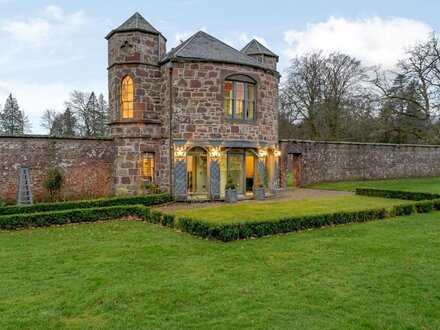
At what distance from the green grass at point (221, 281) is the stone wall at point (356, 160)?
14815 mm

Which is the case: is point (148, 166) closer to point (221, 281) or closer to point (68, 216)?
point (68, 216)

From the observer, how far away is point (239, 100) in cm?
1764

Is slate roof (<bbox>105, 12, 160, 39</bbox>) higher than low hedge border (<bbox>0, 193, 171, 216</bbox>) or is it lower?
higher

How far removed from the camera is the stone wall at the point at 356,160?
81.3ft

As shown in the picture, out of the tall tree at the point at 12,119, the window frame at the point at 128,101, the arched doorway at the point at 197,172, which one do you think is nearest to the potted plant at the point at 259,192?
the arched doorway at the point at 197,172

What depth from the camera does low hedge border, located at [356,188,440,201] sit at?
16.0m

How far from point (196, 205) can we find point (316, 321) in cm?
1105

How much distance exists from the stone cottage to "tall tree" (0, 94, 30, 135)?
32656 mm

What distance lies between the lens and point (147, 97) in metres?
17.6

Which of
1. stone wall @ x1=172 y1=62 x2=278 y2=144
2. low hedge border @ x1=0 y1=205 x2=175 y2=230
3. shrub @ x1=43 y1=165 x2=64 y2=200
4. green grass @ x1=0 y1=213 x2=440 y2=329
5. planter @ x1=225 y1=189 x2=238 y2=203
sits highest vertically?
stone wall @ x1=172 y1=62 x2=278 y2=144

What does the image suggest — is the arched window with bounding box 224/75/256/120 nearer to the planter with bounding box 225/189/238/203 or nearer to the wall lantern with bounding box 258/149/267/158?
the wall lantern with bounding box 258/149/267/158

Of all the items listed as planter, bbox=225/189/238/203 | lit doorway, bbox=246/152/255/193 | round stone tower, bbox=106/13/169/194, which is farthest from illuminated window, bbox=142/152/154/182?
lit doorway, bbox=246/152/255/193

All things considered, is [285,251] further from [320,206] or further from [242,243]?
[320,206]

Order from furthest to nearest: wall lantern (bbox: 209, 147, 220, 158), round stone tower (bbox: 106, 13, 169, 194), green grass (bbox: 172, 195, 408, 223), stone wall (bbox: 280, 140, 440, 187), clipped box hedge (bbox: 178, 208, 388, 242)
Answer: stone wall (bbox: 280, 140, 440, 187) < round stone tower (bbox: 106, 13, 169, 194) < wall lantern (bbox: 209, 147, 220, 158) < green grass (bbox: 172, 195, 408, 223) < clipped box hedge (bbox: 178, 208, 388, 242)
